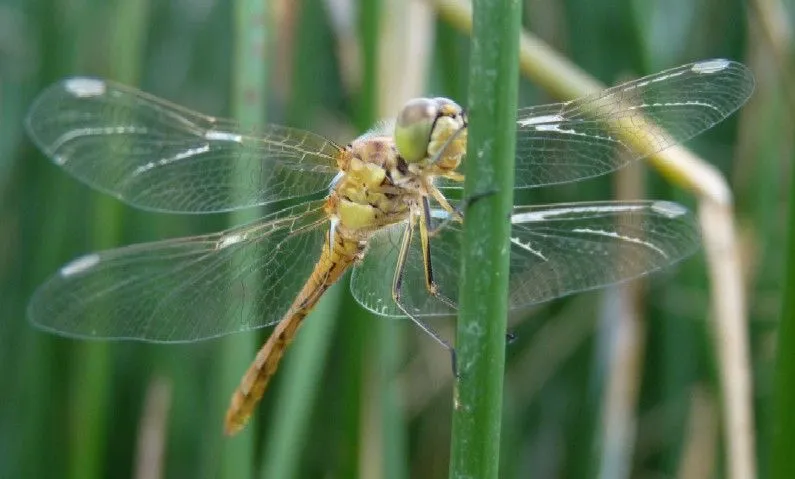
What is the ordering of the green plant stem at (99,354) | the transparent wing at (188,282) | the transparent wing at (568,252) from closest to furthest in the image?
1. the transparent wing at (568,252)
2. the transparent wing at (188,282)
3. the green plant stem at (99,354)

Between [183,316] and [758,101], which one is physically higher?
[758,101]

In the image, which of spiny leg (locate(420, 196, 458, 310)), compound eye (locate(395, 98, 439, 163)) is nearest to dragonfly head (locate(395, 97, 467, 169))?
compound eye (locate(395, 98, 439, 163))

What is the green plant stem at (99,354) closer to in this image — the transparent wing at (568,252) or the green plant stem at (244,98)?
the green plant stem at (244,98)

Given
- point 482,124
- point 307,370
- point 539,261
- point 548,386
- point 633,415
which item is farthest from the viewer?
point 548,386

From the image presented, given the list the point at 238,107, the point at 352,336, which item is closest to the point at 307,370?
the point at 352,336

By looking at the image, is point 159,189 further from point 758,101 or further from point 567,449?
point 758,101

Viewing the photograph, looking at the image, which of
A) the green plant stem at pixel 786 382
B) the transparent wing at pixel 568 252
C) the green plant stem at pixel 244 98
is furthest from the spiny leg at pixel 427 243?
the green plant stem at pixel 786 382
